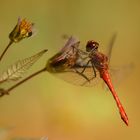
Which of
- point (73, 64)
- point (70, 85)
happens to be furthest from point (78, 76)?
point (70, 85)

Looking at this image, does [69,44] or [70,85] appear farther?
[70,85]

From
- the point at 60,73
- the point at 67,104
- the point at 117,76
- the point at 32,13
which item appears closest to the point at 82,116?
the point at 67,104

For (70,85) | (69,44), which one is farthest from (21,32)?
(70,85)

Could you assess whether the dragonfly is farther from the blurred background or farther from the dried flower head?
the blurred background

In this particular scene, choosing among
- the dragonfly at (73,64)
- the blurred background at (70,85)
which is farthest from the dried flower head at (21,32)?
the blurred background at (70,85)

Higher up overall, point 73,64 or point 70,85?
point 73,64

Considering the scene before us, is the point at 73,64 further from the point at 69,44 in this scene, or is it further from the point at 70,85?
the point at 70,85

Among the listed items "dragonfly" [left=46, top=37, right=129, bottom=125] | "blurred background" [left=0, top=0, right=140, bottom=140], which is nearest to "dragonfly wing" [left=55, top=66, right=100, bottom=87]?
"dragonfly" [left=46, top=37, right=129, bottom=125]

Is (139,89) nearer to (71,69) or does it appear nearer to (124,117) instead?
(124,117)
